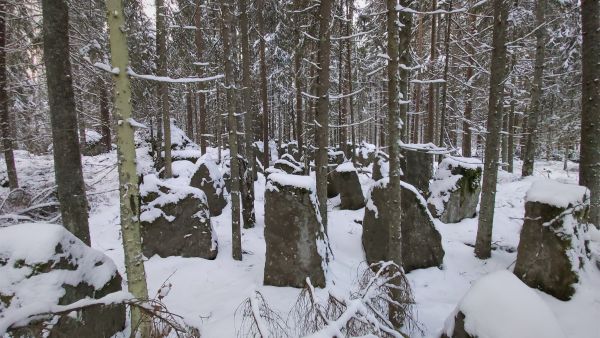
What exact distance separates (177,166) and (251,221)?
226 inches

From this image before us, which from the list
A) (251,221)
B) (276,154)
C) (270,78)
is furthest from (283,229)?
(276,154)

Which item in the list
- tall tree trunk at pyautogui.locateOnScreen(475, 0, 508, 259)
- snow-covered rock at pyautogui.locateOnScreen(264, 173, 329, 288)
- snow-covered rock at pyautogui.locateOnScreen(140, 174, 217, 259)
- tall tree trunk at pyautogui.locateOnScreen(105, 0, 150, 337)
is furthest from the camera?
snow-covered rock at pyautogui.locateOnScreen(140, 174, 217, 259)

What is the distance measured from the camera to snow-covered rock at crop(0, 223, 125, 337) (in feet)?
10.2

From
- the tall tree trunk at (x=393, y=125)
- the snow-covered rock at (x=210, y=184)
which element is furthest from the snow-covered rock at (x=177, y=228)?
the tall tree trunk at (x=393, y=125)

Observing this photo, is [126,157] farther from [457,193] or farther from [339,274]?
[457,193]

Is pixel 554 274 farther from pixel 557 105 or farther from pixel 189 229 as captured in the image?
pixel 557 105

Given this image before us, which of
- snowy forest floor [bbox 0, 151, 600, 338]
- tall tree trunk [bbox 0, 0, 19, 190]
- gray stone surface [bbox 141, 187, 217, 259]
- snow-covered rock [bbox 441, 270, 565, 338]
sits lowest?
snowy forest floor [bbox 0, 151, 600, 338]

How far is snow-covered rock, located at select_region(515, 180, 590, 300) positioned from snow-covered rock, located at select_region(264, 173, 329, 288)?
3.32 m

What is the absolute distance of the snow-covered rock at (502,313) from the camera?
8.58ft

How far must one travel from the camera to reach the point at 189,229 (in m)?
7.13

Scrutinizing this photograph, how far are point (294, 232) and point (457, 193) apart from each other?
535cm

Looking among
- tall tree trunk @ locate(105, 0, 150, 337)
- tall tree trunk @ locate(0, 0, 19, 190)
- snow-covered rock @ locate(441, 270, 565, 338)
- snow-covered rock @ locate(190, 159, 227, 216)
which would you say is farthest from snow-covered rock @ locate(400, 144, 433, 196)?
tall tree trunk @ locate(0, 0, 19, 190)

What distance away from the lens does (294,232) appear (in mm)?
5750

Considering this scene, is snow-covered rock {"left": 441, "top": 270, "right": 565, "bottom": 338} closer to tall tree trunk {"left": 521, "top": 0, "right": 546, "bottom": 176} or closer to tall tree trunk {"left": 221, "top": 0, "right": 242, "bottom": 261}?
tall tree trunk {"left": 221, "top": 0, "right": 242, "bottom": 261}
